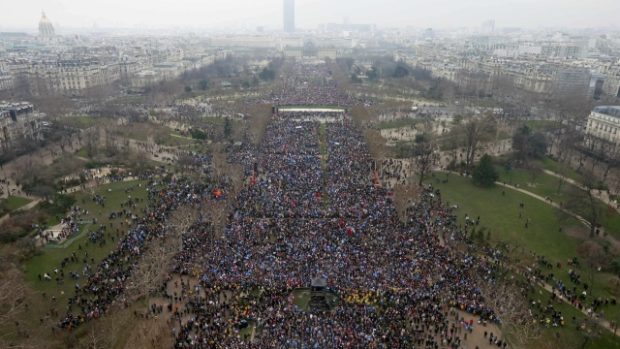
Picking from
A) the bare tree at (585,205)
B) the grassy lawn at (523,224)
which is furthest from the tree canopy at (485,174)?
the bare tree at (585,205)

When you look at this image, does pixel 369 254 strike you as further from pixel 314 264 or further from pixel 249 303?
pixel 249 303

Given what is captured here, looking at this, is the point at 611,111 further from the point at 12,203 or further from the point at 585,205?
the point at 12,203

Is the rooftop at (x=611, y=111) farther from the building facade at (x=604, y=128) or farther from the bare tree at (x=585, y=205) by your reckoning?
the bare tree at (x=585, y=205)

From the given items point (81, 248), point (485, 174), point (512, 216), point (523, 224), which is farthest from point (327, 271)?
point (485, 174)

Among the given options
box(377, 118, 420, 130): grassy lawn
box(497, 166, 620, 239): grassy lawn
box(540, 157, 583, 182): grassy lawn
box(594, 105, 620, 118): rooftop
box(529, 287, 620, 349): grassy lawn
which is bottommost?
box(529, 287, 620, 349): grassy lawn

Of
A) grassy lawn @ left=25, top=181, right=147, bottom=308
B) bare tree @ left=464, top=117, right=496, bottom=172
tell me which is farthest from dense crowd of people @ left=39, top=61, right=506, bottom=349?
bare tree @ left=464, top=117, right=496, bottom=172

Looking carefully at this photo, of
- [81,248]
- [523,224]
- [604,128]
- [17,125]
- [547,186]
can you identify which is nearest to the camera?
[81,248]

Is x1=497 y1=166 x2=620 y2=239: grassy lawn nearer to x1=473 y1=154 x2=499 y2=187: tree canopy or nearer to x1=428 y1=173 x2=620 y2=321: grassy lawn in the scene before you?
x1=428 y1=173 x2=620 y2=321: grassy lawn
